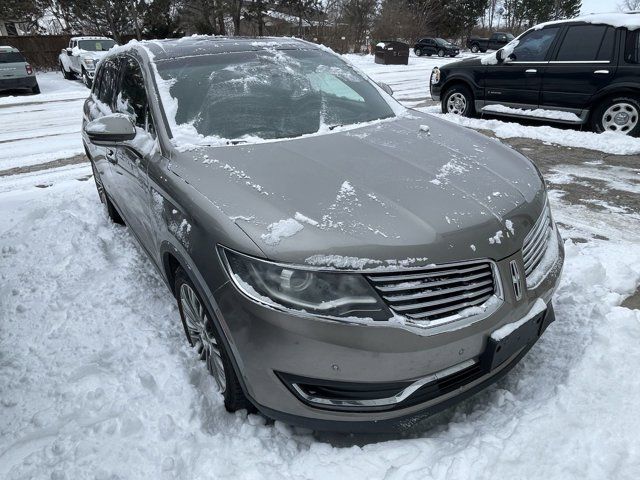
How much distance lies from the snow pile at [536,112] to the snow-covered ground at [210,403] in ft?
14.2

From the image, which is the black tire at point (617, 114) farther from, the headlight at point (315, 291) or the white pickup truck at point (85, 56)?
the white pickup truck at point (85, 56)

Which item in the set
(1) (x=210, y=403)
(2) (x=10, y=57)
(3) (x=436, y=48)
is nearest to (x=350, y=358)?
(1) (x=210, y=403)

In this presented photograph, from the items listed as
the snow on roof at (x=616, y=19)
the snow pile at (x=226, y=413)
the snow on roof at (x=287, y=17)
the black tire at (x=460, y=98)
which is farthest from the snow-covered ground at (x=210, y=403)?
the snow on roof at (x=287, y=17)

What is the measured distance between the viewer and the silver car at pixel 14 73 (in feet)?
49.0

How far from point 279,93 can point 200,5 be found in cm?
2984

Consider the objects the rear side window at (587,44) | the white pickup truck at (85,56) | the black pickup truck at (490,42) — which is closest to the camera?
the rear side window at (587,44)

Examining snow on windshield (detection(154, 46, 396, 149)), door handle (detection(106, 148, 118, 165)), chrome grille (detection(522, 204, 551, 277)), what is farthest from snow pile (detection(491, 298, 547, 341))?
door handle (detection(106, 148, 118, 165))

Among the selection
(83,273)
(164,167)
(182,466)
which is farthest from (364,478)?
(83,273)

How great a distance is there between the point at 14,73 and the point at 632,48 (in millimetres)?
16723

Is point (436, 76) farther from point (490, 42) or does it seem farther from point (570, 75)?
point (490, 42)

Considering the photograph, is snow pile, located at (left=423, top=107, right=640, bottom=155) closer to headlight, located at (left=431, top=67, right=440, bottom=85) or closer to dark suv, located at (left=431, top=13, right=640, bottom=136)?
dark suv, located at (left=431, top=13, right=640, bottom=136)

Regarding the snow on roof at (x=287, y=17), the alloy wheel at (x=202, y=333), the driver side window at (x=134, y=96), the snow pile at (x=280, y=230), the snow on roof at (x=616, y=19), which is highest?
the snow on roof at (x=287, y=17)

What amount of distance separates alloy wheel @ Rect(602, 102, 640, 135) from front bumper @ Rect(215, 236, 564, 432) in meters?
6.32

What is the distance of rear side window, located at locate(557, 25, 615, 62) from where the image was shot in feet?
22.8
